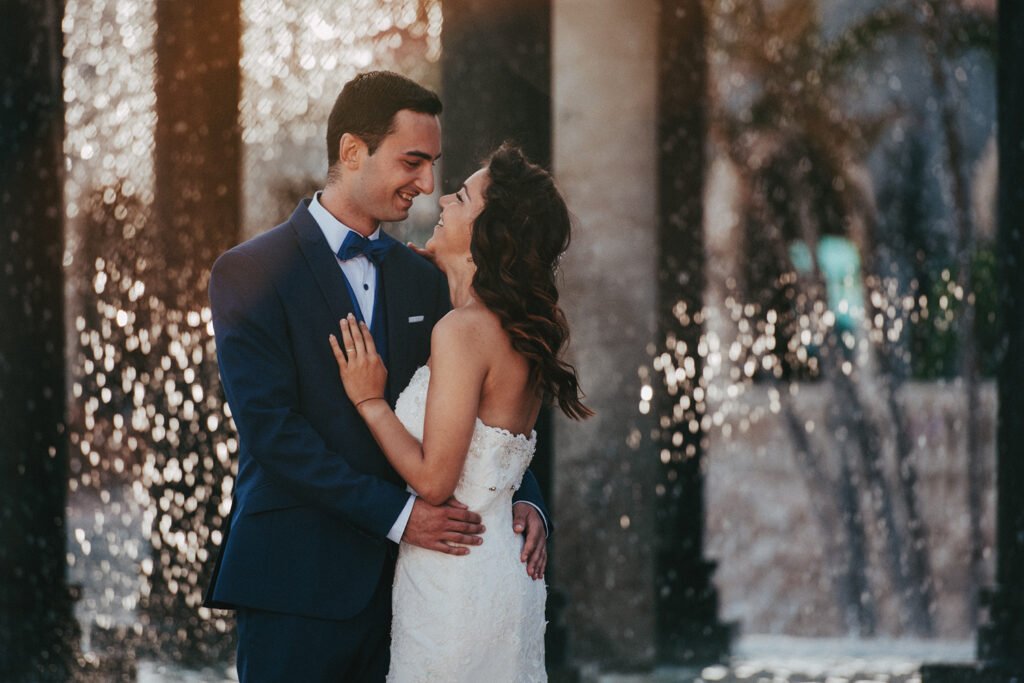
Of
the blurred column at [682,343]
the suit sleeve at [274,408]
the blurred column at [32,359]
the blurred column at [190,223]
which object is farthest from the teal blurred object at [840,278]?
the suit sleeve at [274,408]

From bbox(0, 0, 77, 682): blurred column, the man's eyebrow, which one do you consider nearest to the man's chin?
the man's eyebrow

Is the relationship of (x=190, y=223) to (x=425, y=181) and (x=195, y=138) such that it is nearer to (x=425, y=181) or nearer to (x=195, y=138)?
(x=195, y=138)

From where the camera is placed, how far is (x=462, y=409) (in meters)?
2.66

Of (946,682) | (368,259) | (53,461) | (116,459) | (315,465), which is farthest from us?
(116,459)

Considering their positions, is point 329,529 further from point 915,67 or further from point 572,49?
point 915,67

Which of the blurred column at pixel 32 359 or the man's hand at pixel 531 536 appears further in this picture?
the blurred column at pixel 32 359

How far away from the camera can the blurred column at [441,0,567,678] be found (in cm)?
536

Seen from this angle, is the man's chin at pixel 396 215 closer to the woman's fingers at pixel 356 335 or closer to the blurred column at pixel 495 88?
the woman's fingers at pixel 356 335

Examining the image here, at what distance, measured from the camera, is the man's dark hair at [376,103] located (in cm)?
274

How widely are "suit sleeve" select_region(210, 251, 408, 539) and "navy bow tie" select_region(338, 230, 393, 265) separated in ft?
0.58

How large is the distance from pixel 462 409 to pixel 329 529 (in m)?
0.34

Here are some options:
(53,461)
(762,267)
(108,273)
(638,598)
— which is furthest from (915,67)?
(53,461)

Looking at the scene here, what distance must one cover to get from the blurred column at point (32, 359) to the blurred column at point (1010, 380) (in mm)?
3641

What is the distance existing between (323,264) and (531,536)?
70 cm
